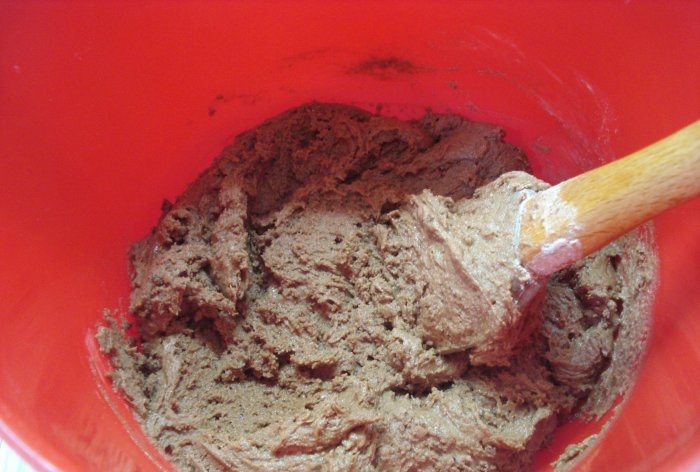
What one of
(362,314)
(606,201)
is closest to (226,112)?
(362,314)

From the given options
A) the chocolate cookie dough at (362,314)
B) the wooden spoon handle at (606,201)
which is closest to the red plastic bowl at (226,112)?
the chocolate cookie dough at (362,314)

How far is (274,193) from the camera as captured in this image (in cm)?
214

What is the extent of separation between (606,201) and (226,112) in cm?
146

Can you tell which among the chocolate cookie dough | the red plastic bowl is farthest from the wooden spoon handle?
the red plastic bowl

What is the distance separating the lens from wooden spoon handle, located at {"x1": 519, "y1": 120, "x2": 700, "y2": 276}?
127 cm

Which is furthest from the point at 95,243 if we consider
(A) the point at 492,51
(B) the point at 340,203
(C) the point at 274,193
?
(A) the point at 492,51

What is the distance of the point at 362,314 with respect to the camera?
192 cm

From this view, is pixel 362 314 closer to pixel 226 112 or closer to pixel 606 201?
pixel 606 201

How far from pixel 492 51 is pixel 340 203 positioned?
0.80 m

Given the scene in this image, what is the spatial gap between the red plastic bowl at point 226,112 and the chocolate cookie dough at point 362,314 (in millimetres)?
126

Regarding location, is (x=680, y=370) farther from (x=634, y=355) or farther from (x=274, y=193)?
(x=274, y=193)

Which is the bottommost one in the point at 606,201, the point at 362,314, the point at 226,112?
the point at 362,314

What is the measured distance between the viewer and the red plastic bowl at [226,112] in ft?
5.10

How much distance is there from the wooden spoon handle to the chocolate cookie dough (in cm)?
9
